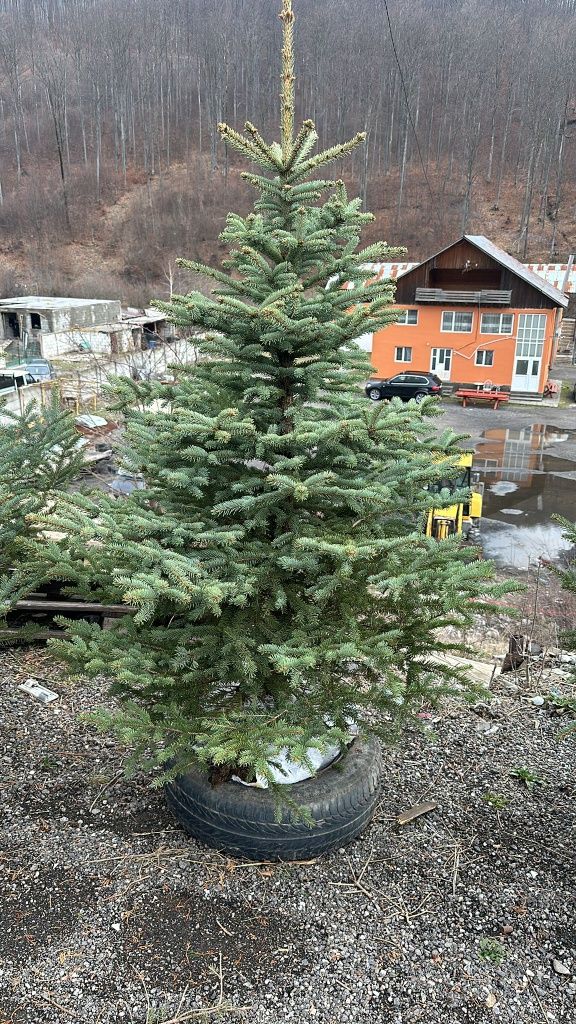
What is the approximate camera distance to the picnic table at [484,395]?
3062 centimetres

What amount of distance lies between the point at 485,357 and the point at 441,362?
213 centimetres

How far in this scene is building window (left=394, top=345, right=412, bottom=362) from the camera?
34.1 metres

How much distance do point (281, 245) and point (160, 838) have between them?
436 cm

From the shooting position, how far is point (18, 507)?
655 cm

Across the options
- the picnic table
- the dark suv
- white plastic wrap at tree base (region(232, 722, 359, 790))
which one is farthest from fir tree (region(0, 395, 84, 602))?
the picnic table

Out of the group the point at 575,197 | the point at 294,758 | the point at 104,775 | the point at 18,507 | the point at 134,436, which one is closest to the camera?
the point at 294,758

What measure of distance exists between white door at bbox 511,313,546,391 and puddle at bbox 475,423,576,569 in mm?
5566

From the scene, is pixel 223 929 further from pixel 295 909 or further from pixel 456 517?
pixel 456 517

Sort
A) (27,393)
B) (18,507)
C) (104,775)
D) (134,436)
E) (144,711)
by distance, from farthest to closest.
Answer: (27,393)
(18,507)
(104,775)
(134,436)
(144,711)

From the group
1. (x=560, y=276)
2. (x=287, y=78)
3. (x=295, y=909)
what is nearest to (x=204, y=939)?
(x=295, y=909)

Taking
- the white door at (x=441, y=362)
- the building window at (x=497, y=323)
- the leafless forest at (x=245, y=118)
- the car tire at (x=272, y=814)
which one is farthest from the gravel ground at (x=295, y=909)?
the leafless forest at (x=245, y=118)

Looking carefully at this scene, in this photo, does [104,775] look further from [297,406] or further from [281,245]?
[281,245]

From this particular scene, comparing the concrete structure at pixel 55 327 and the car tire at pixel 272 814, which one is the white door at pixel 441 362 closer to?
the concrete structure at pixel 55 327

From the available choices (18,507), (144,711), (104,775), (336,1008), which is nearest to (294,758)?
(144,711)
